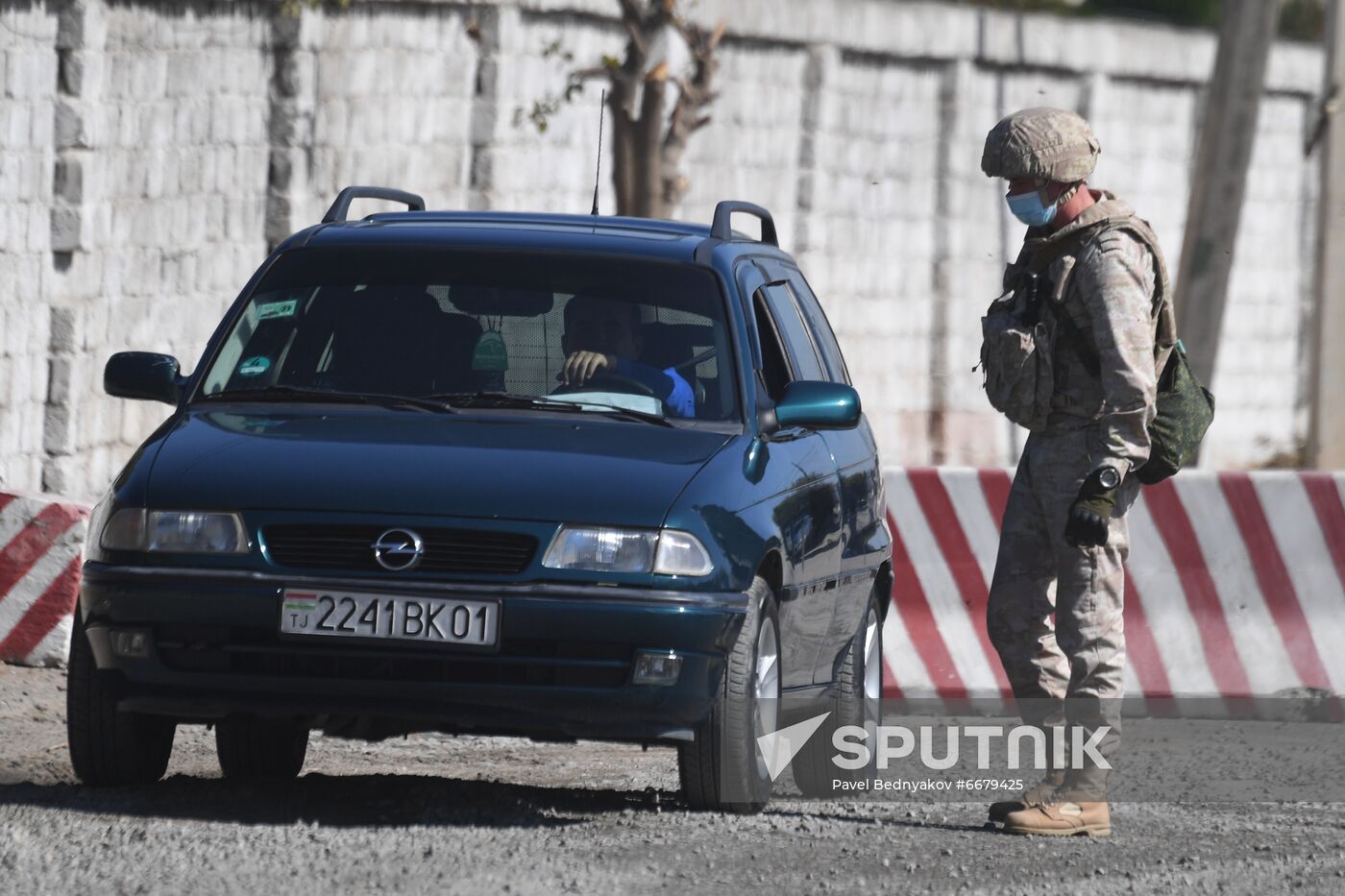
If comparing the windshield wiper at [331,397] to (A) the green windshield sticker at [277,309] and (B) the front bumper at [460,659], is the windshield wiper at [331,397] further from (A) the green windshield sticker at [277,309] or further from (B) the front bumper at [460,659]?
(B) the front bumper at [460,659]

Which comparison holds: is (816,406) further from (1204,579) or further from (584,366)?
(1204,579)

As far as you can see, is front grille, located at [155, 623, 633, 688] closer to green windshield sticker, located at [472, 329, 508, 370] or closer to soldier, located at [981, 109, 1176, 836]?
green windshield sticker, located at [472, 329, 508, 370]

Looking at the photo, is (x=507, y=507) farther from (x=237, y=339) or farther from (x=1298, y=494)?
(x=1298, y=494)

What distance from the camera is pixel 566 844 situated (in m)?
6.68

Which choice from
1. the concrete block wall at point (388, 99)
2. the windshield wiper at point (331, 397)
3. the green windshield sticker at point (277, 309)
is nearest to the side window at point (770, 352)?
the windshield wiper at point (331, 397)

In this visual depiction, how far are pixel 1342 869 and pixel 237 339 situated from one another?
3.45 m

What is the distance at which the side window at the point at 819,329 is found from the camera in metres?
9.16

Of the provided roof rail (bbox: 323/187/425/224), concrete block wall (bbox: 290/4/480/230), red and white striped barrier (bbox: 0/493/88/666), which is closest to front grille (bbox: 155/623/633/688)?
roof rail (bbox: 323/187/425/224)

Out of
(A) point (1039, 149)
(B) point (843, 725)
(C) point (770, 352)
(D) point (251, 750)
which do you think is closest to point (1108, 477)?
(A) point (1039, 149)

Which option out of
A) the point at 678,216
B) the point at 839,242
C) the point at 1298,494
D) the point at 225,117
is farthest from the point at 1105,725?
the point at 839,242

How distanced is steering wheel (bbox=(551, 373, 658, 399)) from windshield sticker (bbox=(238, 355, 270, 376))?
0.86 meters

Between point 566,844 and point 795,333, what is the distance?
2498 millimetres

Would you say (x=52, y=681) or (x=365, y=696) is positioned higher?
(x=365, y=696)

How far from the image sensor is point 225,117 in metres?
15.1
